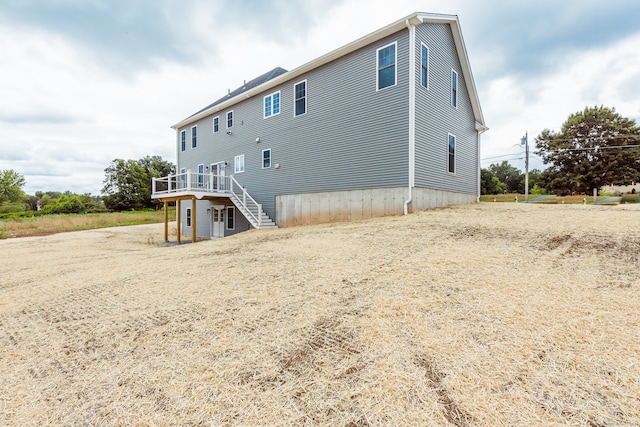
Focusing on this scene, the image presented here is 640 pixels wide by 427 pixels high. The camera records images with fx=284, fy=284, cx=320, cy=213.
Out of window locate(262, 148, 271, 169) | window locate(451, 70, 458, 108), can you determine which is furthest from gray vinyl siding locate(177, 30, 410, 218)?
window locate(451, 70, 458, 108)

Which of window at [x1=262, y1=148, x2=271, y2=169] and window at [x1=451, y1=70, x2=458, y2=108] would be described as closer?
window at [x1=451, y1=70, x2=458, y2=108]

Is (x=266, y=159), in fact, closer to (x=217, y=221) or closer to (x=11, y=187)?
(x=217, y=221)

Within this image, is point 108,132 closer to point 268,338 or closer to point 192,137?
point 192,137

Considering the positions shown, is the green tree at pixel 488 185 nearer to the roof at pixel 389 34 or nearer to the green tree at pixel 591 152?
the green tree at pixel 591 152

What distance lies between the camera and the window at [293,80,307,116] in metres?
13.5

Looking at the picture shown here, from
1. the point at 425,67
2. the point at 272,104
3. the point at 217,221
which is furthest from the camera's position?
the point at 217,221

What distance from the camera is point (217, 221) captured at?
18.5 m

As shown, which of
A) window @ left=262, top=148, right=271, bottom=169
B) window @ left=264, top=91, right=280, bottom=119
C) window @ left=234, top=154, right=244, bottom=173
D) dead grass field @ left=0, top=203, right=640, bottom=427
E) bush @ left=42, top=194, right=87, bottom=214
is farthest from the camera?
bush @ left=42, top=194, right=87, bottom=214

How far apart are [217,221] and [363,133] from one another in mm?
11549

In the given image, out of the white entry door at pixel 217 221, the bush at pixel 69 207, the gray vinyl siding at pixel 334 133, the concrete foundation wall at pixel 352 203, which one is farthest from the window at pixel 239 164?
the bush at pixel 69 207

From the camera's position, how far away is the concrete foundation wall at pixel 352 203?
10695mm

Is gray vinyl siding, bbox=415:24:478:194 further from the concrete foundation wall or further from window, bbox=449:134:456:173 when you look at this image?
the concrete foundation wall

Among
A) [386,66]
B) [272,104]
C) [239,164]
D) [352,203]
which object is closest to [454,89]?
[386,66]

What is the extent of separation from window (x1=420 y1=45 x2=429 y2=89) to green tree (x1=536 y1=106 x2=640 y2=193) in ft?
89.1
